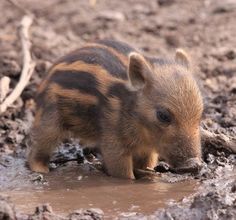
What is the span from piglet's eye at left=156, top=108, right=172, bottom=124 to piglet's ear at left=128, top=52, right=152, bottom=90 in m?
0.37

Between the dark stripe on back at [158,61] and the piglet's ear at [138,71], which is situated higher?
the dark stripe on back at [158,61]

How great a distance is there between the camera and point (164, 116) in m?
7.27

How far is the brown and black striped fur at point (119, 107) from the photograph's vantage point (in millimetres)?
7227

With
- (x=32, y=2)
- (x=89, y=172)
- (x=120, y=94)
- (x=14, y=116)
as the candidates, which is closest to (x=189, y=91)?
(x=120, y=94)

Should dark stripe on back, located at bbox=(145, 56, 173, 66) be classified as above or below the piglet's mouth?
above

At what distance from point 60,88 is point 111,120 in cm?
66

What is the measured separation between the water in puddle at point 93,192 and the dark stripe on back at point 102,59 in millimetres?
981

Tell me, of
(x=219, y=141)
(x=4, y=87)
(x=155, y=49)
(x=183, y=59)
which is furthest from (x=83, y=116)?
(x=155, y=49)

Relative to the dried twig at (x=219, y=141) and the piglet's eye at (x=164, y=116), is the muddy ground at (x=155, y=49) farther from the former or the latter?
the piglet's eye at (x=164, y=116)

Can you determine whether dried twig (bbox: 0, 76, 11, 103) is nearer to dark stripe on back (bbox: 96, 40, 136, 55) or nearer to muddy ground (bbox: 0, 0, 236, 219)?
muddy ground (bbox: 0, 0, 236, 219)

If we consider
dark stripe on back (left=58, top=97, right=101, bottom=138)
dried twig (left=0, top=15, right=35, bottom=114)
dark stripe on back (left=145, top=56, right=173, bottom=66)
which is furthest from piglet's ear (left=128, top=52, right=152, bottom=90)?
dried twig (left=0, top=15, right=35, bottom=114)

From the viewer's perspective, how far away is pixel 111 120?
7.66 metres

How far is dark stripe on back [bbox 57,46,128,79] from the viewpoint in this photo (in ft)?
25.6

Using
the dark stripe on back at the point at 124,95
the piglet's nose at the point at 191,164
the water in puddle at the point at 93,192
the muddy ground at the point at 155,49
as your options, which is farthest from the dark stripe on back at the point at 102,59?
the piglet's nose at the point at 191,164
